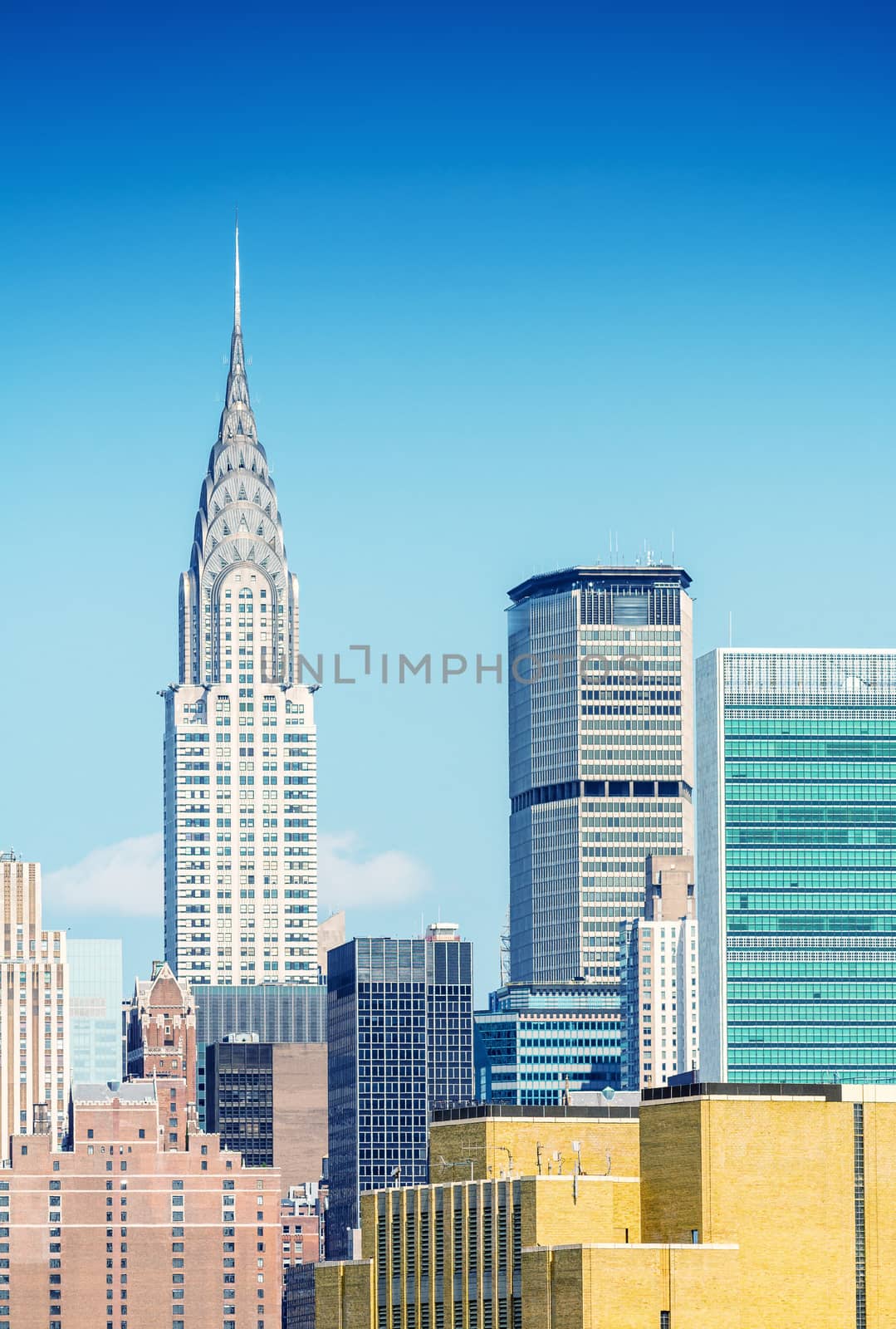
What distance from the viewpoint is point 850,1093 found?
7589 inches

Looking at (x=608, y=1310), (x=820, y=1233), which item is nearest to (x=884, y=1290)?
(x=820, y=1233)

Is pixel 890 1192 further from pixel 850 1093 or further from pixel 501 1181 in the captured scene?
pixel 501 1181

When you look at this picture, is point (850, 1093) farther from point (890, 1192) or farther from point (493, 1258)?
point (493, 1258)

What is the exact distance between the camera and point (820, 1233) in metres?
191

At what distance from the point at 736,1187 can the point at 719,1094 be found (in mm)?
4888

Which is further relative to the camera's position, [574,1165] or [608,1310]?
[574,1165]

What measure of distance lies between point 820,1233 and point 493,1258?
1694 centimetres

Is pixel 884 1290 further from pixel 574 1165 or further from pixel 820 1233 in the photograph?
pixel 574 1165

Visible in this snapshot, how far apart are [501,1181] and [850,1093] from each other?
18.4 meters

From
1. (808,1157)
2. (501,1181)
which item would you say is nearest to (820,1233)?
(808,1157)

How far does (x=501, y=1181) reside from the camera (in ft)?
633

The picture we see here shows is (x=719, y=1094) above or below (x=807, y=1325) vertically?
above

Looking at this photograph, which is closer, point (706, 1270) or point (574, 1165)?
point (706, 1270)

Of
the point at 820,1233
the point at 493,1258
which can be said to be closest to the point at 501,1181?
the point at 493,1258
